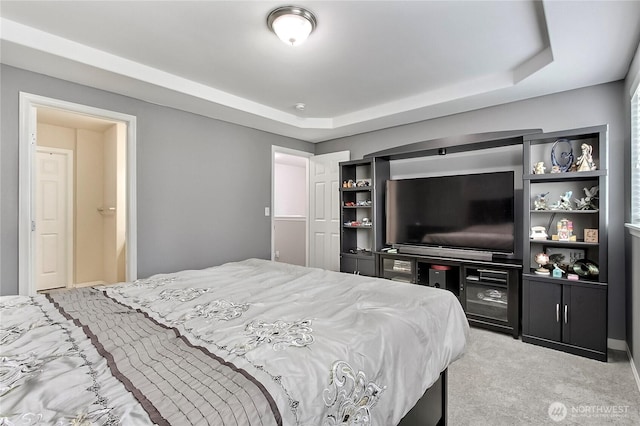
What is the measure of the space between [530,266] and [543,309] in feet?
1.40

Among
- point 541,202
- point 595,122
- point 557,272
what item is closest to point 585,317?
point 557,272

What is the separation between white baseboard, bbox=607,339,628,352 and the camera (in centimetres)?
279

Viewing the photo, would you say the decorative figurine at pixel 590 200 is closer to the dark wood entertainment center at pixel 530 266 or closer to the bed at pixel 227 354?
the dark wood entertainment center at pixel 530 266

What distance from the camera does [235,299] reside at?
1660 millimetres

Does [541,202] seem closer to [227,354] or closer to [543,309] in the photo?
[543,309]

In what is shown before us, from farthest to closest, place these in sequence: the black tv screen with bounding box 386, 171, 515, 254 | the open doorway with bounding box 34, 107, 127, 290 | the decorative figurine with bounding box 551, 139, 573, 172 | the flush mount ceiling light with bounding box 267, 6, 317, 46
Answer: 1. the open doorway with bounding box 34, 107, 127, 290
2. the black tv screen with bounding box 386, 171, 515, 254
3. the decorative figurine with bounding box 551, 139, 573, 172
4. the flush mount ceiling light with bounding box 267, 6, 317, 46

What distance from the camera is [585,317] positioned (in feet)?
8.81

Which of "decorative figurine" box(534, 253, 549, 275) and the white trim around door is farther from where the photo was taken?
"decorative figurine" box(534, 253, 549, 275)

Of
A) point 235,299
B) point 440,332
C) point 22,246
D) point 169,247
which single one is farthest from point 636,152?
point 22,246

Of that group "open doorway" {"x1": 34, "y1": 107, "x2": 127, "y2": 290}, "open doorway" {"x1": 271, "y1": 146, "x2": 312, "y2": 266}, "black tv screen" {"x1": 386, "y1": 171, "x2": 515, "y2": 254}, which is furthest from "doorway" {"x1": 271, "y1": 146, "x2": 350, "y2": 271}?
"open doorway" {"x1": 34, "y1": 107, "x2": 127, "y2": 290}

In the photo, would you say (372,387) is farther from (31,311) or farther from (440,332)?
(31,311)

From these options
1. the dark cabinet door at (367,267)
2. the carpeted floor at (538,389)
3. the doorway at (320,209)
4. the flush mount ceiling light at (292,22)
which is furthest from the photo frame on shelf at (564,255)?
the flush mount ceiling light at (292,22)

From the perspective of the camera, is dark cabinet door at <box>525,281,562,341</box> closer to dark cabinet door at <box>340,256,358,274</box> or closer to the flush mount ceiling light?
dark cabinet door at <box>340,256,358,274</box>

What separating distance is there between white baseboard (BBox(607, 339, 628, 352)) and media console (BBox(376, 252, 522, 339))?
747 mm
